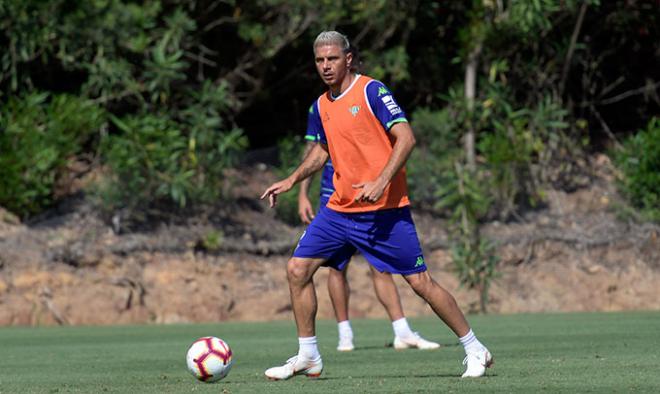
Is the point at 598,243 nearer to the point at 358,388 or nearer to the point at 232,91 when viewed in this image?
the point at 232,91

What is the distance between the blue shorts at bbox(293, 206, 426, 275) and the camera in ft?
25.2

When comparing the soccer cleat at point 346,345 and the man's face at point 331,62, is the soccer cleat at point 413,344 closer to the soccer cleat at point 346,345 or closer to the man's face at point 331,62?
the soccer cleat at point 346,345

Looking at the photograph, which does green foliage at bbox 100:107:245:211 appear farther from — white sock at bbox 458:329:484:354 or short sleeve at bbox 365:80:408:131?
white sock at bbox 458:329:484:354

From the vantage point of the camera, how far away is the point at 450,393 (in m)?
6.62

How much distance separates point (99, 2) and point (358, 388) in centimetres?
1215

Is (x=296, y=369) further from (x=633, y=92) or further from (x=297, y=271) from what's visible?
(x=633, y=92)

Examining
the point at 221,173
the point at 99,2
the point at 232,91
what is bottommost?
the point at 221,173

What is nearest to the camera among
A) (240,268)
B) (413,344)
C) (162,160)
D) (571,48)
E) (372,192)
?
(372,192)

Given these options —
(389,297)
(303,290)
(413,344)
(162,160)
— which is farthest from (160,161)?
(303,290)

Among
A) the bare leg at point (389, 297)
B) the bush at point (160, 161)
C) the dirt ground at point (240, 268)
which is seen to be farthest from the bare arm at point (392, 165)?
the bush at point (160, 161)

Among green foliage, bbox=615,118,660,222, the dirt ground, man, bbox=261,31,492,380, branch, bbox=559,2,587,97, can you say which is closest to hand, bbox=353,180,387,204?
man, bbox=261,31,492,380

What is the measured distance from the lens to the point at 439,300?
25.1ft

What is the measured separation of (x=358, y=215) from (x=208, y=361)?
1.24 metres

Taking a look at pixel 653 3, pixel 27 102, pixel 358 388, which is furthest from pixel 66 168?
pixel 358 388
